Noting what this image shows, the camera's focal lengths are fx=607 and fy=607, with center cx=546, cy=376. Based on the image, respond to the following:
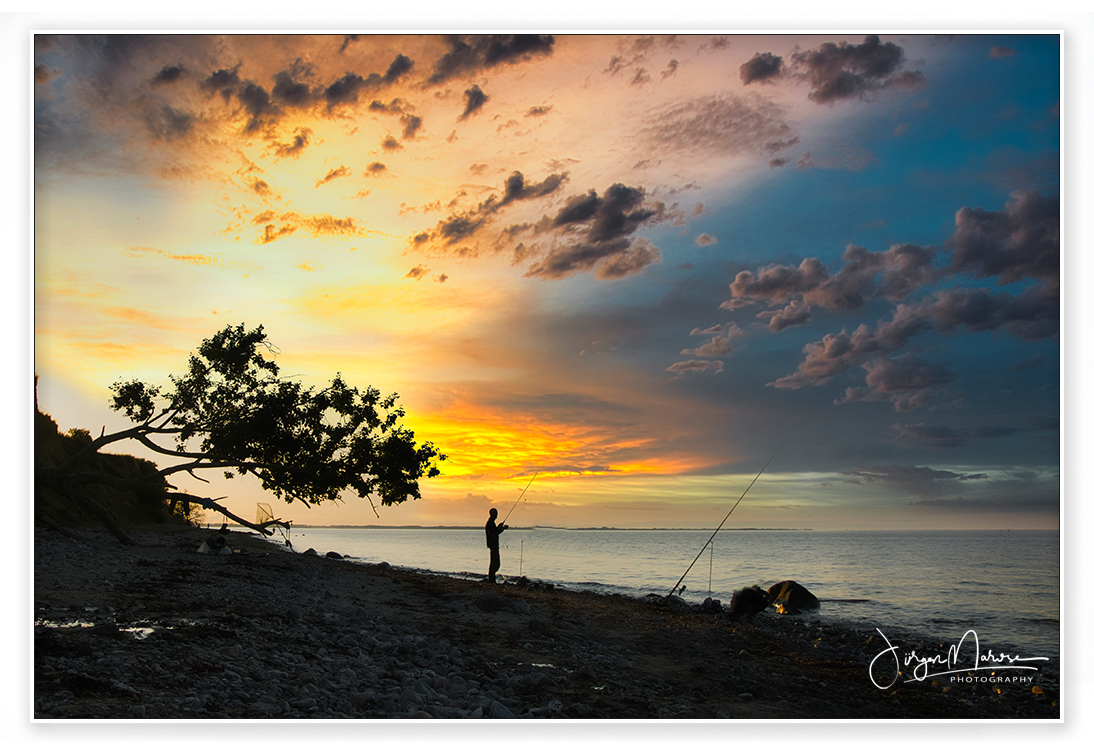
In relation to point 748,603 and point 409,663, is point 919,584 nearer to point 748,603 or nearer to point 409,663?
point 748,603

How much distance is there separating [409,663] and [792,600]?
9.78 metres

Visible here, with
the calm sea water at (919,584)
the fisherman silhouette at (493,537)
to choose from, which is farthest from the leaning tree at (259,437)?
the calm sea water at (919,584)

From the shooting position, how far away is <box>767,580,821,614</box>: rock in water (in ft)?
41.3

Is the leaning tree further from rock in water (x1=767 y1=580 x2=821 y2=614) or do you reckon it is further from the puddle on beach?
rock in water (x1=767 y1=580 x2=821 y2=614)

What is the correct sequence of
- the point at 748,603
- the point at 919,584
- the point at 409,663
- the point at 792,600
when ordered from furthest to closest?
the point at 919,584, the point at 792,600, the point at 748,603, the point at 409,663

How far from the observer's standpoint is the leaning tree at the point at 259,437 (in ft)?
35.9

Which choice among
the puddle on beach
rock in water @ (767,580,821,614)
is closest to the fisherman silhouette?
rock in water @ (767,580,821,614)

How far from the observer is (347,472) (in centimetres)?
1350

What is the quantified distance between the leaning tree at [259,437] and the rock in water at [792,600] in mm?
7972

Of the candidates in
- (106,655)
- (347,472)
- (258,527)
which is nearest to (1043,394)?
(106,655)

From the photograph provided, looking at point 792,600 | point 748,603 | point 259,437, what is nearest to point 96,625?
point 259,437

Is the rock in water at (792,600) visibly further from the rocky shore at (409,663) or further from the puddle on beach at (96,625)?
the puddle on beach at (96,625)

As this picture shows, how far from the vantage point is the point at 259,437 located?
12188 millimetres
